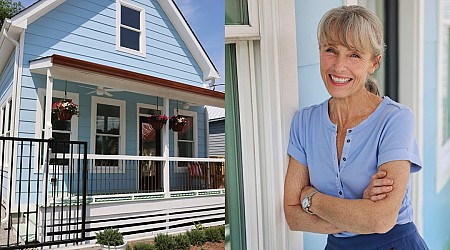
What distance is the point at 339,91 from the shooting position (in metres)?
1.67

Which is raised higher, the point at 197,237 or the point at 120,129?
the point at 120,129

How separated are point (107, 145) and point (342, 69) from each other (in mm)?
816

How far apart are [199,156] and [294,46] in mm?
483

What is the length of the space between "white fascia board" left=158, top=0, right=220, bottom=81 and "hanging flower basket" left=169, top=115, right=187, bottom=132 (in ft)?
0.67

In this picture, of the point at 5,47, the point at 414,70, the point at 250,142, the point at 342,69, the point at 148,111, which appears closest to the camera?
the point at 5,47

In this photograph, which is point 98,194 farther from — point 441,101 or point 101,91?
point 441,101

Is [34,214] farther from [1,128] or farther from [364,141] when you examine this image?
[364,141]

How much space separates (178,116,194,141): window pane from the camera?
1.55 meters

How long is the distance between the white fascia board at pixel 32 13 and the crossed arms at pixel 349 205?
0.87 meters

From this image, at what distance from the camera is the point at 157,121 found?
4.83 feet

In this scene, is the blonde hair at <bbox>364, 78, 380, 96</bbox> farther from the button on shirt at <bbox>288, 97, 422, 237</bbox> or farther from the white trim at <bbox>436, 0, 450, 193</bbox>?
the white trim at <bbox>436, 0, 450, 193</bbox>

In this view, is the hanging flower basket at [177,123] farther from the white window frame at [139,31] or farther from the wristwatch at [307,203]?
the wristwatch at [307,203]

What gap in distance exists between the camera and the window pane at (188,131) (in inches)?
61.1

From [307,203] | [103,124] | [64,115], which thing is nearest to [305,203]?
[307,203]
